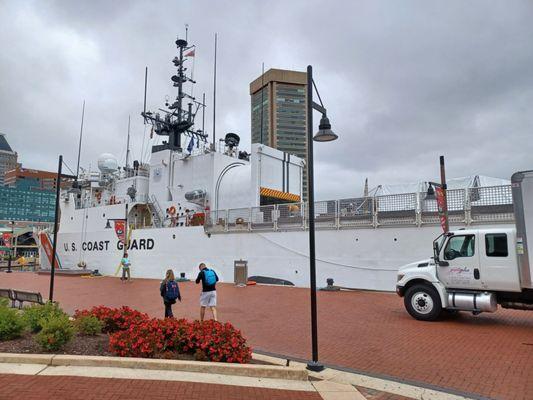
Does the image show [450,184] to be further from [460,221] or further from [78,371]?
[78,371]

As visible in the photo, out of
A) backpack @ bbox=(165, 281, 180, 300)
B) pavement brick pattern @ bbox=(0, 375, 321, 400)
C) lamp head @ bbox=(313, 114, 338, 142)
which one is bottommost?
pavement brick pattern @ bbox=(0, 375, 321, 400)

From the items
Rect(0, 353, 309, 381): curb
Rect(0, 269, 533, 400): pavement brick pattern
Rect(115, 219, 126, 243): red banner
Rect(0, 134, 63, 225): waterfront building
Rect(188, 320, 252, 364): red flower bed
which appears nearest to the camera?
Rect(0, 353, 309, 381): curb

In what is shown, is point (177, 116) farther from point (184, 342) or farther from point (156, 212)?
point (184, 342)

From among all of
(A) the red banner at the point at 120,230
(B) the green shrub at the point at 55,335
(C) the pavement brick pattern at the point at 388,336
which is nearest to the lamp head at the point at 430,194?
(C) the pavement brick pattern at the point at 388,336

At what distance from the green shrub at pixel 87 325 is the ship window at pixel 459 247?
8.57 m

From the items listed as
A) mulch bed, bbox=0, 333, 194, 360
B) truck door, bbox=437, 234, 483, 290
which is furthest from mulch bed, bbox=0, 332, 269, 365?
truck door, bbox=437, 234, 483, 290

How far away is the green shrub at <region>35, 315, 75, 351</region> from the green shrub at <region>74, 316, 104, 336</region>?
0.67m

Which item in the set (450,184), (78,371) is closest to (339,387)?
(78,371)

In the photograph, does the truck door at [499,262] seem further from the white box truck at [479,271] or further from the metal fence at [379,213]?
the metal fence at [379,213]

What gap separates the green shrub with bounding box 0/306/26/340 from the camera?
23.6 ft

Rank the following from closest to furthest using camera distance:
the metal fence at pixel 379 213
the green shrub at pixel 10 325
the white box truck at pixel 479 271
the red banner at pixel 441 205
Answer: the green shrub at pixel 10 325, the white box truck at pixel 479 271, the red banner at pixel 441 205, the metal fence at pixel 379 213

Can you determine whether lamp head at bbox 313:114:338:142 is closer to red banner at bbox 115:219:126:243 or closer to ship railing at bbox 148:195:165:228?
red banner at bbox 115:219:126:243

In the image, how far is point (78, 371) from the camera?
5.86 meters

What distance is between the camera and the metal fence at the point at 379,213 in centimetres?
1415
